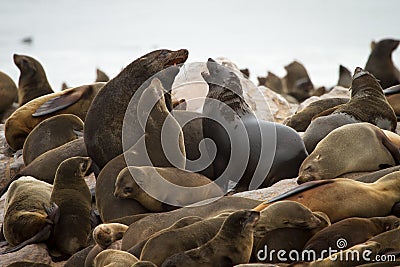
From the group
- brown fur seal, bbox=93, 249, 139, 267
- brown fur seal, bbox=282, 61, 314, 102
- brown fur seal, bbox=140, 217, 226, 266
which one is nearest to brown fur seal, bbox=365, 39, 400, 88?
brown fur seal, bbox=282, 61, 314, 102

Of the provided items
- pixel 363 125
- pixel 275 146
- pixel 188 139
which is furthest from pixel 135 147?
pixel 363 125

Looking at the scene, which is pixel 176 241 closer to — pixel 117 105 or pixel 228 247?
pixel 228 247

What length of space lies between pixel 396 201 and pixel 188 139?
207 cm

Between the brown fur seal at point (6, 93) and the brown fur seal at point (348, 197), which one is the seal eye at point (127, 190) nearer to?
the brown fur seal at point (348, 197)

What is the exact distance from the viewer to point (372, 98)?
6867 millimetres

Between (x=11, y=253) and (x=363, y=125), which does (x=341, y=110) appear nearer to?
(x=363, y=125)

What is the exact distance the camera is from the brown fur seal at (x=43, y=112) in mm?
8219

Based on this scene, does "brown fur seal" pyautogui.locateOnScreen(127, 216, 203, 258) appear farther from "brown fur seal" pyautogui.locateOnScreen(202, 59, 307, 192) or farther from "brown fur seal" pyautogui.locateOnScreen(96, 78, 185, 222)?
"brown fur seal" pyautogui.locateOnScreen(202, 59, 307, 192)

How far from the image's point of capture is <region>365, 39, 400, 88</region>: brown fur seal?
10.4 m

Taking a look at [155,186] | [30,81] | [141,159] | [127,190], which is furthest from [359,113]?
[30,81]

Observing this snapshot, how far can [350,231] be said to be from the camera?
4.24m

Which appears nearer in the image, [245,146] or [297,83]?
[245,146]

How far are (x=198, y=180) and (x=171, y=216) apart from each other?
0.72m

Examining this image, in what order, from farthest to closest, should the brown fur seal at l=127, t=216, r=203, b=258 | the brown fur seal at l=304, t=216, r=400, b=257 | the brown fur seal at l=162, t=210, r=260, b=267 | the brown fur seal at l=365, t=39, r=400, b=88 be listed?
the brown fur seal at l=365, t=39, r=400, b=88 < the brown fur seal at l=127, t=216, r=203, b=258 < the brown fur seal at l=304, t=216, r=400, b=257 < the brown fur seal at l=162, t=210, r=260, b=267
